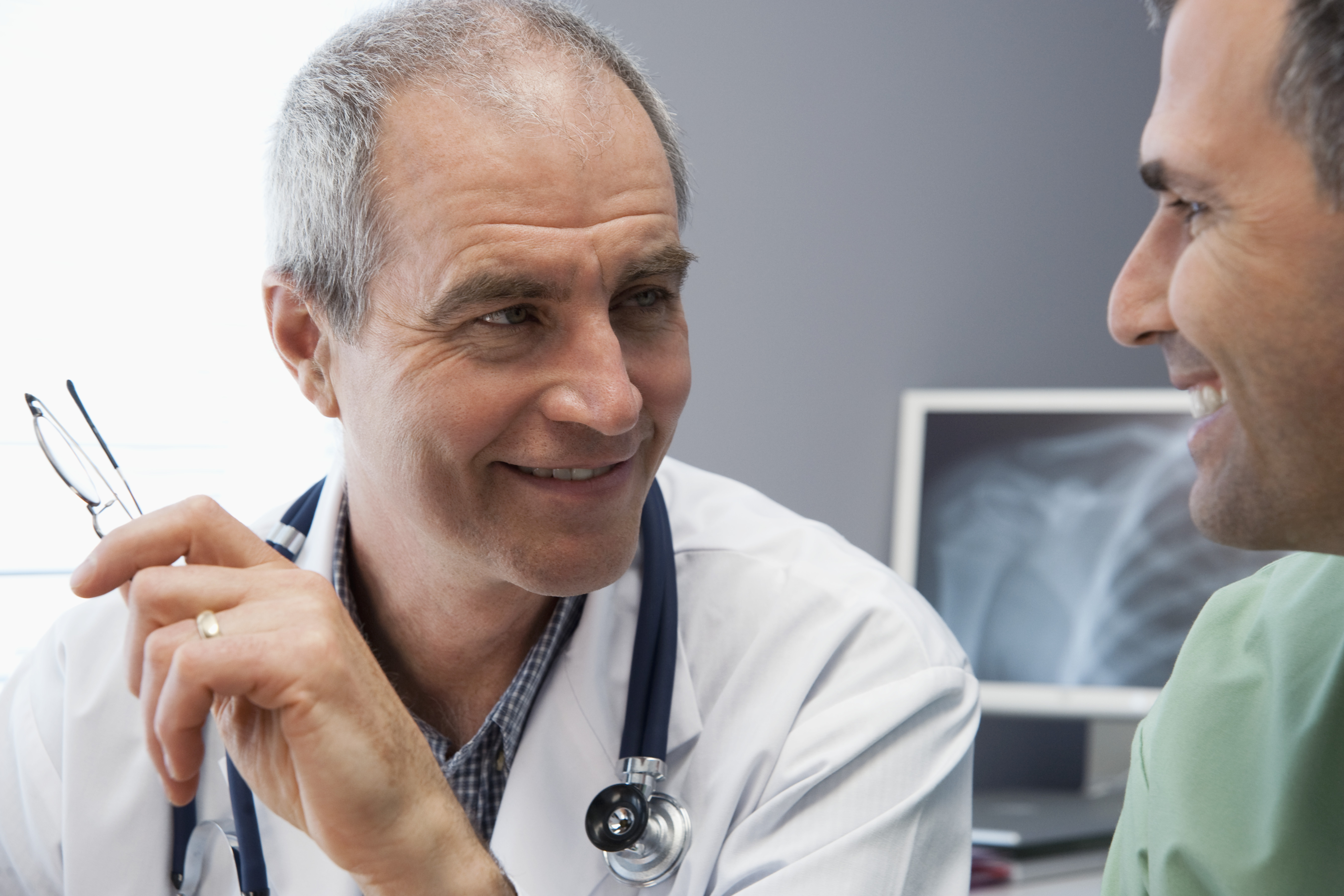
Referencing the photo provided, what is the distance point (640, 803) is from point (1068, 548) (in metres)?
1.32

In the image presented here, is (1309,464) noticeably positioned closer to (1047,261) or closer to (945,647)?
(945,647)

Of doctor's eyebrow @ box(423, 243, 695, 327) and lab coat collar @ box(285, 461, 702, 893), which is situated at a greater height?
doctor's eyebrow @ box(423, 243, 695, 327)

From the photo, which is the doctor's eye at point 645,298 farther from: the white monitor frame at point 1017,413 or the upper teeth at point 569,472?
the white monitor frame at point 1017,413

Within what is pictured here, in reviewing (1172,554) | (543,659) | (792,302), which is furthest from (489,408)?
(1172,554)

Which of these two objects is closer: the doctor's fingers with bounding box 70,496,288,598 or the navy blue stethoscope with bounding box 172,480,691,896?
the doctor's fingers with bounding box 70,496,288,598

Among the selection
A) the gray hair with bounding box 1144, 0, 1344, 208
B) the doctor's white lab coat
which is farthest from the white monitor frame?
the gray hair with bounding box 1144, 0, 1344, 208

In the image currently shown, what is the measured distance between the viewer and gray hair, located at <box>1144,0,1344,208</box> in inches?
26.2

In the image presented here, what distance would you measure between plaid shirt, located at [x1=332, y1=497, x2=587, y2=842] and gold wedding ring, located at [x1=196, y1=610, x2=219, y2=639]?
33cm

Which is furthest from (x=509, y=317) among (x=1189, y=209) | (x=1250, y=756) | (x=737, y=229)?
(x=737, y=229)

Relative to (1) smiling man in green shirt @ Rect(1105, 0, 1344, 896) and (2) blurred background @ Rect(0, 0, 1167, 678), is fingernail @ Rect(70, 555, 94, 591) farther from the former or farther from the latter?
(2) blurred background @ Rect(0, 0, 1167, 678)

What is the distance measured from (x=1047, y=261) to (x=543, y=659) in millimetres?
1642

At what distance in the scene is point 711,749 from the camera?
1077mm

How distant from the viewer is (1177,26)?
2.47 ft

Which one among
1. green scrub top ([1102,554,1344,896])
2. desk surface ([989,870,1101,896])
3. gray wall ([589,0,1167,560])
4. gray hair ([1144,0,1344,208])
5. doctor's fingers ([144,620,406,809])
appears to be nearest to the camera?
gray hair ([1144,0,1344,208])
